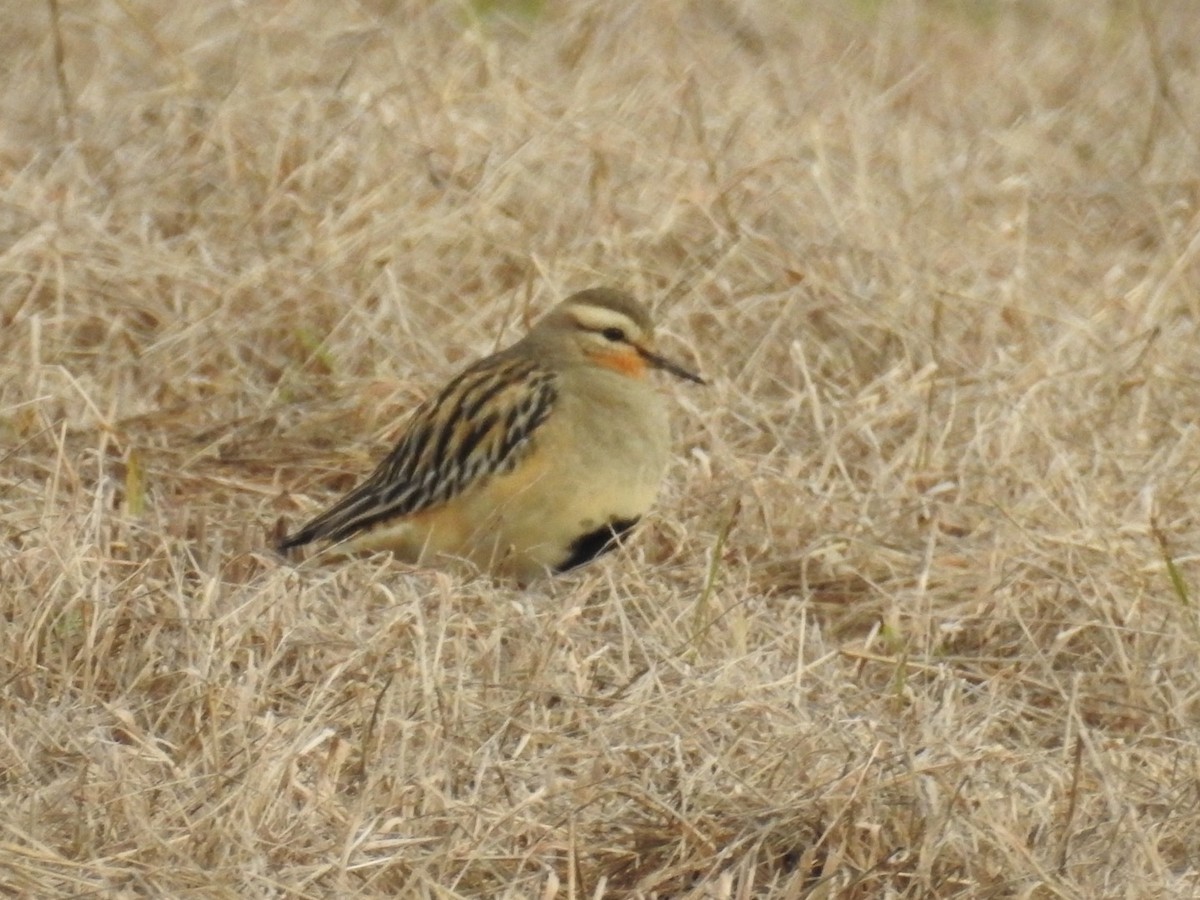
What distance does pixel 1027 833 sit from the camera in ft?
13.8

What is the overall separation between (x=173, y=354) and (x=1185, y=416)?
282cm

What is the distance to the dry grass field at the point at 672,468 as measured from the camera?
4.15 metres

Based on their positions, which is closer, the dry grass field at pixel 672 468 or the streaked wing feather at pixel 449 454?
the dry grass field at pixel 672 468

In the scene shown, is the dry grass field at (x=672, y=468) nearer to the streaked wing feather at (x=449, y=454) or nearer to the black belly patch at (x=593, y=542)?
the black belly patch at (x=593, y=542)

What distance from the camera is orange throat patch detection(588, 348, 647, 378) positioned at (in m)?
6.03

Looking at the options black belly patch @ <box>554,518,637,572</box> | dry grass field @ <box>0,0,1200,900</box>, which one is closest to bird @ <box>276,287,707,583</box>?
black belly patch @ <box>554,518,637,572</box>

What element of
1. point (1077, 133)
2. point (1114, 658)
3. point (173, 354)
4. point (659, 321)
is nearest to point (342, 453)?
point (173, 354)

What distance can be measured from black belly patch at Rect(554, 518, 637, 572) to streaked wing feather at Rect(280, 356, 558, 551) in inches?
10.0

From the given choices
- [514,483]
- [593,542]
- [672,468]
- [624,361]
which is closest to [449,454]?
[514,483]

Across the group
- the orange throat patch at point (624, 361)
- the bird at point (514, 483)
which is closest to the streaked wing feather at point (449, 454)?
the bird at point (514, 483)

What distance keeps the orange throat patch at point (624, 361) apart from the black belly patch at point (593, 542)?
51cm

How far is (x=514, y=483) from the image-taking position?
569 cm

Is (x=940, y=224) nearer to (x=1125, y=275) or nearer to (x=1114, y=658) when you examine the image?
(x=1125, y=275)

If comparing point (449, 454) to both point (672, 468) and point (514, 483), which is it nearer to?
point (514, 483)
